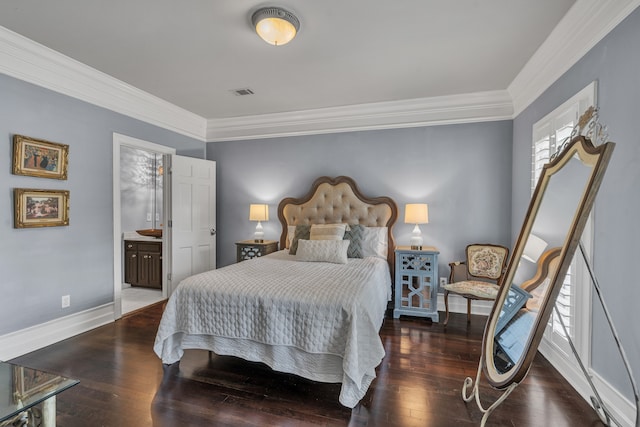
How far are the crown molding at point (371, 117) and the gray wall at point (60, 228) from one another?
57.6 inches

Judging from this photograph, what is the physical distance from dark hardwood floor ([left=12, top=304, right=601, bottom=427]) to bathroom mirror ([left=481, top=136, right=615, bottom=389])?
0.55 meters

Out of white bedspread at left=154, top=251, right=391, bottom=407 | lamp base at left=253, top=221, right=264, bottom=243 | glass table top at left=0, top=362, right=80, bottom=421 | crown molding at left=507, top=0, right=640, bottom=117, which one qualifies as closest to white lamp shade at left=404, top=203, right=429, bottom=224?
white bedspread at left=154, top=251, right=391, bottom=407

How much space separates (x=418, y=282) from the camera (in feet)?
12.3

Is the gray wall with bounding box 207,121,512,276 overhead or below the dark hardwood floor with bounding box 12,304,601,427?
overhead

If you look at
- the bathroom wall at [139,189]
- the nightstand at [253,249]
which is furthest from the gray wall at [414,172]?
the bathroom wall at [139,189]

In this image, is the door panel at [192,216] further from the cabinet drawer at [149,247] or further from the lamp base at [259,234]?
the lamp base at [259,234]

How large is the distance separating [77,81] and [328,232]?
3105 mm

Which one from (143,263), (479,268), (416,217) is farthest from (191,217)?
(479,268)

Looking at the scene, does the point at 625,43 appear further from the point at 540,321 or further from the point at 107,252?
the point at 107,252

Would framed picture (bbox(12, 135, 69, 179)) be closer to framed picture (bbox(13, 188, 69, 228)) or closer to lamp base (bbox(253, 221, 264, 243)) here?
framed picture (bbox(13, 188, 69, 228))

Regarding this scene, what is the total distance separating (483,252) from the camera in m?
3.67

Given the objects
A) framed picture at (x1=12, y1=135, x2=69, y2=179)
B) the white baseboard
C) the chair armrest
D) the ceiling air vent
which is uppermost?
the ceiling air vent

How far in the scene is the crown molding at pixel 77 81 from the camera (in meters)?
2.61

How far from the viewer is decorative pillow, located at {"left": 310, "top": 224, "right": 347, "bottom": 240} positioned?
12.5 ft
